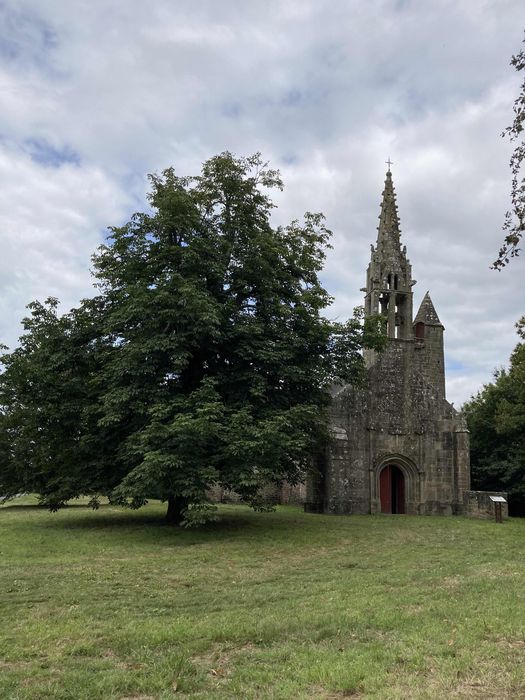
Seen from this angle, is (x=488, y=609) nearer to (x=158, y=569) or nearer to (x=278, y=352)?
(x=158, y=569)

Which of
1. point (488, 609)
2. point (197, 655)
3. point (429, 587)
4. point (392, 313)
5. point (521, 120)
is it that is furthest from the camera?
point (392, 313)

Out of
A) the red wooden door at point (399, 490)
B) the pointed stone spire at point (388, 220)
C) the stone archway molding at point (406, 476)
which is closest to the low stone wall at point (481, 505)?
the stone archway molding at point (406, 476)

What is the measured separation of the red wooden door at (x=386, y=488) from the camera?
97.1 feet

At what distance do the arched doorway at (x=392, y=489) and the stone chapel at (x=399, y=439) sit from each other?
0.05 meters

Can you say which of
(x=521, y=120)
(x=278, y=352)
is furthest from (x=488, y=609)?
(x=278, y=352)

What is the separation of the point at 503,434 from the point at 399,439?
8.61m

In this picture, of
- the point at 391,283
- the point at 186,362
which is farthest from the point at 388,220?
the point at 186,362

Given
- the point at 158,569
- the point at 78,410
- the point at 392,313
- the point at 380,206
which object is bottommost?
the point at 158,569

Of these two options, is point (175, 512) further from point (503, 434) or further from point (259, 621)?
point (503, 434)

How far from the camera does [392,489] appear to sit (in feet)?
99.0

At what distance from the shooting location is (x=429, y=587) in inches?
392

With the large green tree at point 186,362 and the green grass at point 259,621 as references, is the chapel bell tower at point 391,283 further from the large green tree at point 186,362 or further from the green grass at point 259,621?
the green grass at point 259,621

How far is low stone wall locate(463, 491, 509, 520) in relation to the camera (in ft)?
87.7

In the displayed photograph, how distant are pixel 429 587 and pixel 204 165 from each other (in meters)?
16.8
